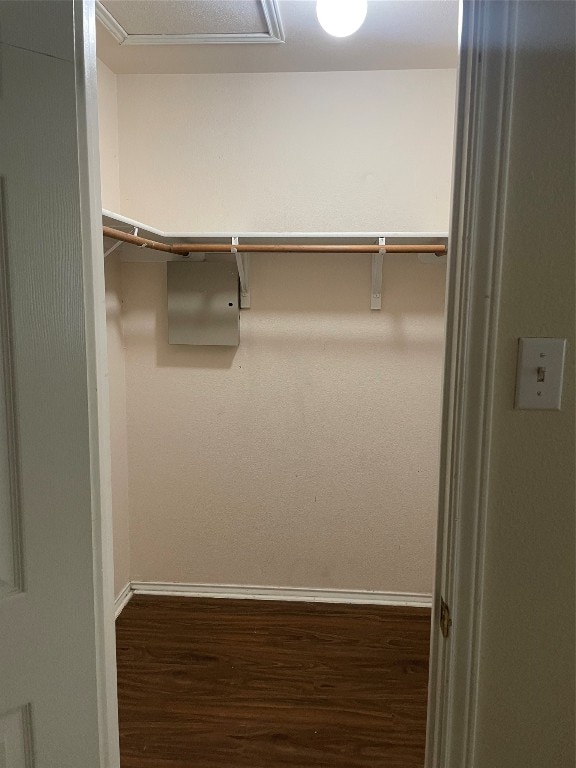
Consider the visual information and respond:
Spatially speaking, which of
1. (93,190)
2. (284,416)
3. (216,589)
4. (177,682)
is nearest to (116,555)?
(216,589)

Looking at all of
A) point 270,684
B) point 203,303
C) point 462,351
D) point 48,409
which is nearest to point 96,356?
point 48,409

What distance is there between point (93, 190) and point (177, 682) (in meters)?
1.88

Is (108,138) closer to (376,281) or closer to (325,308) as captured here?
(325,308)

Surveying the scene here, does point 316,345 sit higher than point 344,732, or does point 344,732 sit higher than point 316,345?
point 316,345

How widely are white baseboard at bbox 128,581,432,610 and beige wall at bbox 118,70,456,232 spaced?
1.77 meters

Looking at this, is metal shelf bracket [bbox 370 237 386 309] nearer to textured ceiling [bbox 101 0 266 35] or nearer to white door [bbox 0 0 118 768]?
textured ceiling [bbox 101 0 266 35]

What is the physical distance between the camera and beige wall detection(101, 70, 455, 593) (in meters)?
2.30

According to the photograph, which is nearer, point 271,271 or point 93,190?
point 93,190

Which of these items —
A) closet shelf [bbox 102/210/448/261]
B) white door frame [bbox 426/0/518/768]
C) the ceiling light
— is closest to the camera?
white door frame [bbox 426/0/518/768]

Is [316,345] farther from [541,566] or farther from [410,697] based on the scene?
[541,566]

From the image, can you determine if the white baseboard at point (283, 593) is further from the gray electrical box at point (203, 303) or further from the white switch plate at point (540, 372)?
the white switch plate at point (540, 372)

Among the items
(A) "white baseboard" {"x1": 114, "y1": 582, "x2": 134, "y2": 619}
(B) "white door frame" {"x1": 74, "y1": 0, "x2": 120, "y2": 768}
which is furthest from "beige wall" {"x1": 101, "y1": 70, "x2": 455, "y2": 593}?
(B) "white door frame" {"x1": 74, "y1": 0, "x2": 120, "y2": 768}

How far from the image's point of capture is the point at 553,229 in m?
0.77

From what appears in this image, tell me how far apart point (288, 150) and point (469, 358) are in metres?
1.86
